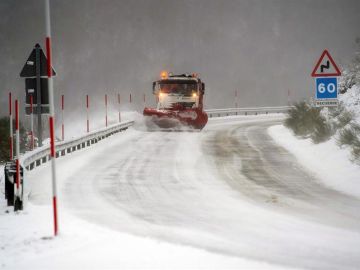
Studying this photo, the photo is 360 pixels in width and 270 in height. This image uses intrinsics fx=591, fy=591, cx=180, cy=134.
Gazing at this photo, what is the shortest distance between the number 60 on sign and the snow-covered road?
1.77 m

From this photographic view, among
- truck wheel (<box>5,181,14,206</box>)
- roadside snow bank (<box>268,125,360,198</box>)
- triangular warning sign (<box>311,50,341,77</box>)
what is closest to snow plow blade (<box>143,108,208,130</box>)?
roadside snow bank (<box>268,125,360,198</box>)

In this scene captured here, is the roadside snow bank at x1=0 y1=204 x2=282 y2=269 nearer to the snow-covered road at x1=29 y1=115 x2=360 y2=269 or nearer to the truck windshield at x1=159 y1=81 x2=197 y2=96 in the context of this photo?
the snow-covered road at x1=29 y1=115 x2=360 y2=269

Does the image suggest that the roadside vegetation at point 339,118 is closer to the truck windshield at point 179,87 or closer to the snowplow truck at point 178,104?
the snowplow truck at point 178,104

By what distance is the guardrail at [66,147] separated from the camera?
13473 millimetres

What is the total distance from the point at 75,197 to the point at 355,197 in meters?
4.80

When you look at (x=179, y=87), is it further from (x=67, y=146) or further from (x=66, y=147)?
(x=66, y=147)

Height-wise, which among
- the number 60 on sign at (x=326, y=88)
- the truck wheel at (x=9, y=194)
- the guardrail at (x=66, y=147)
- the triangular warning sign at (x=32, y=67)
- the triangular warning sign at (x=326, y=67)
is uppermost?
the triangular warning sign at (x=32, y=67)

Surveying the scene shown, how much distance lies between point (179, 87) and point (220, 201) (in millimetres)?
14617

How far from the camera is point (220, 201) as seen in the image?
962 cm

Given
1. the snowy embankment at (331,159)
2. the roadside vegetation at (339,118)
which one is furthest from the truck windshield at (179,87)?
the snowy embankment at (331,159)

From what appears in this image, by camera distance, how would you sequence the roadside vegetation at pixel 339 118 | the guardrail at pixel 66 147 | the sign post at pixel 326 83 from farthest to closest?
the roadside vegetation at pixel 339 118
the guardrail at pixel 66 147
the sign post at pixel 326 83

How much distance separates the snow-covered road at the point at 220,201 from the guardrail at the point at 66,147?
40cm

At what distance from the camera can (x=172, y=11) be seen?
546ft

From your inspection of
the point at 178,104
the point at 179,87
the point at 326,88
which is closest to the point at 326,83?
the point at 326,88
